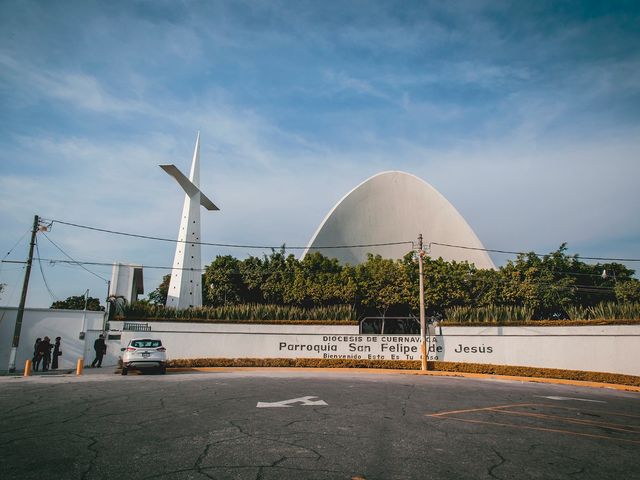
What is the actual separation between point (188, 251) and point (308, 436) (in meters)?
29.2

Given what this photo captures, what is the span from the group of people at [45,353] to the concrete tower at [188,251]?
1025 cm

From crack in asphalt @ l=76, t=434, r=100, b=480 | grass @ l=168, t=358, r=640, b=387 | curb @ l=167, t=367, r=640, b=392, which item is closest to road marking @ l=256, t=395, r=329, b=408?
crack in asphalt @ l=76, t=434, r=100, b=480

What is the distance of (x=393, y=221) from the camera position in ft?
190

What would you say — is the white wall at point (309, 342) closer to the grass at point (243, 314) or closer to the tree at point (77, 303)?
the grass at point (243, 314)

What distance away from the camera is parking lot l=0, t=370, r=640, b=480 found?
5.07 m

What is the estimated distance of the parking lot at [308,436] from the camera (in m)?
5.07

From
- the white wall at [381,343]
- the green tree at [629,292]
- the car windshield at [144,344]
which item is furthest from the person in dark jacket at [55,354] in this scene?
the green tree at [629,292]

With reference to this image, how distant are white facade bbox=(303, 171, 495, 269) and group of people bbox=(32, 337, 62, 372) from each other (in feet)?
113

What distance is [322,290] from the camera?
3531cm

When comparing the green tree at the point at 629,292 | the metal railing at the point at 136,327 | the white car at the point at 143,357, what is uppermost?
the green tree at the point at 629,292

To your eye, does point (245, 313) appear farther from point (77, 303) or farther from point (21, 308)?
point (77, 303)

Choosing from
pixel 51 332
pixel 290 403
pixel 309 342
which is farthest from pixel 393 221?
pixel 290 403

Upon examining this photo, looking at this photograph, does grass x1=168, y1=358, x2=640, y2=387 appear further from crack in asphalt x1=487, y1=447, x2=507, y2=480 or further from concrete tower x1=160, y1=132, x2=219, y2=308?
crack in asphalt x1=487, y1=447, x2=507, y2=480

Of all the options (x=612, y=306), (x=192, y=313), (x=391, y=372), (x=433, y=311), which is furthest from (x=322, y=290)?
(x=612, y=306)
